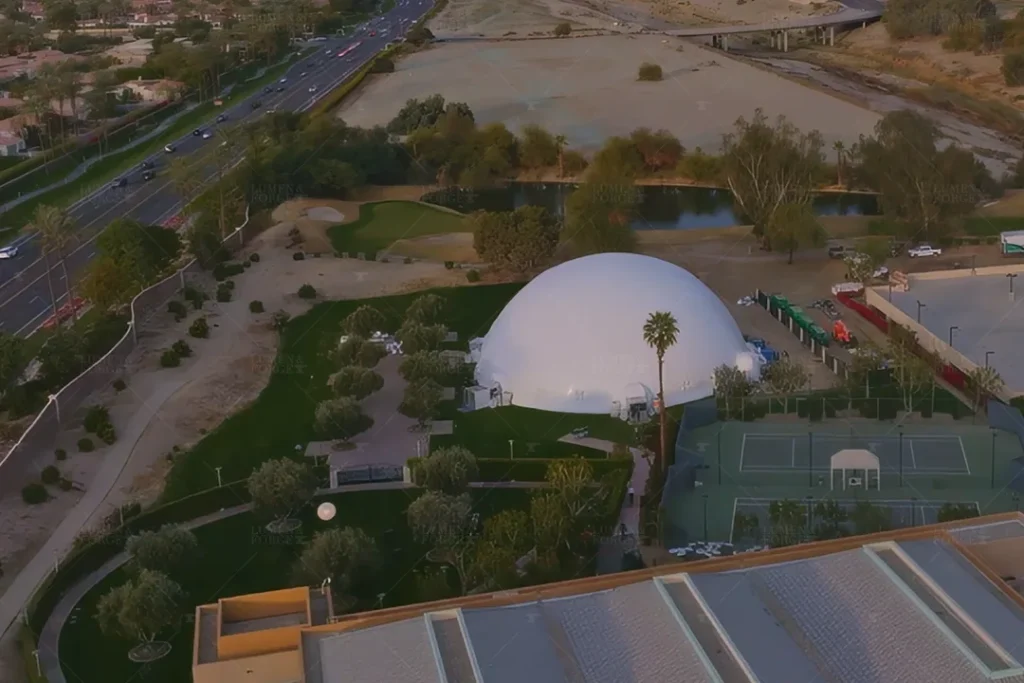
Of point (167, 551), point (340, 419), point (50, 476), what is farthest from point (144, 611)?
point (340, 419)

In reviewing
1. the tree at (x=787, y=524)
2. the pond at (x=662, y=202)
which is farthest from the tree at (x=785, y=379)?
the pond at (x=662, y=202)

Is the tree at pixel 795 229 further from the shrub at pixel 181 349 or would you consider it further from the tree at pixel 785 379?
the shrub at pixel 181 349

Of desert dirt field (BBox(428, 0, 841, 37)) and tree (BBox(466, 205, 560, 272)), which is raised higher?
desert dirt field (BBox(428, 0, 841, 37))

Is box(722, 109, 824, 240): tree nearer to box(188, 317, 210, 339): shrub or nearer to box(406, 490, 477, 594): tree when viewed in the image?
box(188, 317, 210, 339): shrub

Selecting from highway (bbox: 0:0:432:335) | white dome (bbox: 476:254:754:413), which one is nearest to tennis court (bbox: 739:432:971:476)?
white dome (bbox: 476:254:754:413)

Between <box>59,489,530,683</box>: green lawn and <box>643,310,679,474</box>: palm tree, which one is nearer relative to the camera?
<box>59,489,530,683</box>: green lawn

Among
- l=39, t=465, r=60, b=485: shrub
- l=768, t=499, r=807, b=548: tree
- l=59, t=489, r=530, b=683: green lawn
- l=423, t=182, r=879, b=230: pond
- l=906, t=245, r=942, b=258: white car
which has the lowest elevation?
l=423, t=182, r=879, b=230: pond

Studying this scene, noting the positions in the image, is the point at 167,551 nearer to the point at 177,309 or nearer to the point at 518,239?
the point at 177,309
